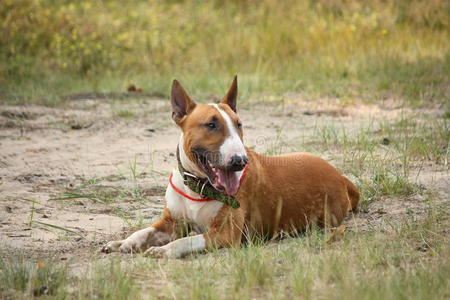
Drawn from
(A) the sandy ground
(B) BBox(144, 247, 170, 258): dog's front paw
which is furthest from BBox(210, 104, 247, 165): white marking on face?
(A) the sandy ground

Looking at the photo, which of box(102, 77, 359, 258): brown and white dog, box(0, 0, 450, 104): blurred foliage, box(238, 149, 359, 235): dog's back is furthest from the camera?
box(0, 0, 450, 104): blurred foliage

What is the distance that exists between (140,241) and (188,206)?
1.44 ft

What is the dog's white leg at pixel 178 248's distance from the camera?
15.4 ft

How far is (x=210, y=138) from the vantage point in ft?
16.1

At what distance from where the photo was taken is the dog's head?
15.5ft

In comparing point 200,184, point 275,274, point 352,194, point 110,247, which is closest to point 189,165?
point 200,184

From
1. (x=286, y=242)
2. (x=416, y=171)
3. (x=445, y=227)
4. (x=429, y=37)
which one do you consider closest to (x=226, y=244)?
(x=286, y=242)

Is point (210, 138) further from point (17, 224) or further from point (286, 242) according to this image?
point (17, 224)

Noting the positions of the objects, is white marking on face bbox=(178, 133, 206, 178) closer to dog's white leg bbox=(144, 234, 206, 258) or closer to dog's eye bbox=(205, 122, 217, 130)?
dog's eye bbox=(205, 122, 217, 130)

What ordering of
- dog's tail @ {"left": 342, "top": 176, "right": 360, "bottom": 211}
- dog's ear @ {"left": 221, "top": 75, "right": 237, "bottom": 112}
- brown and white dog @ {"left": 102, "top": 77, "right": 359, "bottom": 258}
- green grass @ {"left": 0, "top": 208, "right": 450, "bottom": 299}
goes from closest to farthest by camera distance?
green grass @ {"left": 0, "top": 208, "right": 450, "bottom": 299}
brown and white dog @ {"left": 102, "top": 77, "right": 359, "bottom": 258}
dog's ear @ {"left": 221, "top": 75, "right": 237, "bottom": 112}
dog's tail @ {"left": 342, "top": 176, "right": 360, "bottom": 211}

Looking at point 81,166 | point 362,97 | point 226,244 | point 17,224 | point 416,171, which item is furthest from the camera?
point 362,97

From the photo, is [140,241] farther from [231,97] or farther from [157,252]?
[231,97]

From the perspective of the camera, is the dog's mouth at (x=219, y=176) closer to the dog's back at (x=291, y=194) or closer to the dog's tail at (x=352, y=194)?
the dog's back at (x=291, y=194)

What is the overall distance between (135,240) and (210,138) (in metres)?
0.91
